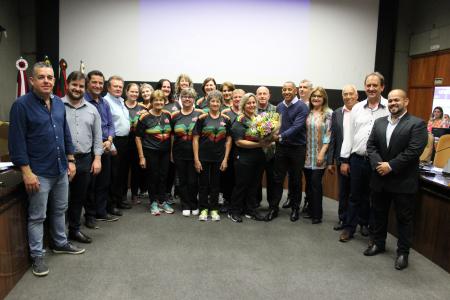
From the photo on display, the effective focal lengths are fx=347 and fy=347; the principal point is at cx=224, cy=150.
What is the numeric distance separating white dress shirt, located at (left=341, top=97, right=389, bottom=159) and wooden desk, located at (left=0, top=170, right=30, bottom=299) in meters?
2.83

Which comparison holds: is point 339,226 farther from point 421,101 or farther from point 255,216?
point 421,101

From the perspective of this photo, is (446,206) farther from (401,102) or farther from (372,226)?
(401,102)

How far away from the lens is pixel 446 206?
2.88 meters

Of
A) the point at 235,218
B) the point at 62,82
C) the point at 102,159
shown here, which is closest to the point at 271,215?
the point at 235,218

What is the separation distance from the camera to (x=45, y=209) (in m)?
2.54

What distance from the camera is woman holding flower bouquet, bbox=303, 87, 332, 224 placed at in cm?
383

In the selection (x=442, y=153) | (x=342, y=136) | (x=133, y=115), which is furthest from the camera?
(x=442, y=153)

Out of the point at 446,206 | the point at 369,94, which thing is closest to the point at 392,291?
the point at 446,206

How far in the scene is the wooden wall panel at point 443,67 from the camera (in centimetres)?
734

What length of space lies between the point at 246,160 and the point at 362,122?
48.7 inches

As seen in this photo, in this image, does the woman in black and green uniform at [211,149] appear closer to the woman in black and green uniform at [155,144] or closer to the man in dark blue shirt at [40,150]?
the woman in black and green uniform at [155,144]

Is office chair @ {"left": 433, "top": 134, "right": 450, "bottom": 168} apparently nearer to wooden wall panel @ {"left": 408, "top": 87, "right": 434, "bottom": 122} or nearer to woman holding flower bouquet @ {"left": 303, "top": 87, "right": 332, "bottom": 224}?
woman holding flower bouquet @ {"left": 303, "top": 87, "right": 332, "bottom": 224}

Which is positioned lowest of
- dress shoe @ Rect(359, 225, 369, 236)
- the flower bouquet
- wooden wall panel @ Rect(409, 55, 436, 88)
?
dress shoe @ Rect(359, 225, 369, 236)

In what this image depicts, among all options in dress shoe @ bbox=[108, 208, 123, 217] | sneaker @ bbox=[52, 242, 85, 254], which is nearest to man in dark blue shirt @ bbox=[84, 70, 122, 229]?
dress shoe @ bbox=[108, 208, 123, 217]
